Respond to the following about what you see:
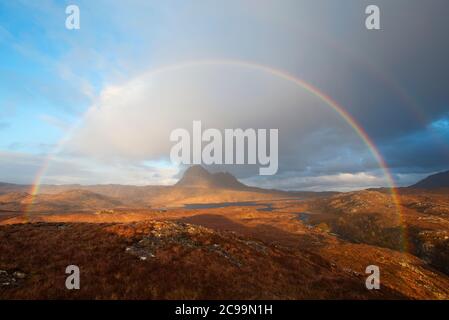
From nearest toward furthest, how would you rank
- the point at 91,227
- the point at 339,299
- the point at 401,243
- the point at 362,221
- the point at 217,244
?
the point at 339,299
the point at 217,244
the point at 91,227
the point at 401,243
the point at 362,221

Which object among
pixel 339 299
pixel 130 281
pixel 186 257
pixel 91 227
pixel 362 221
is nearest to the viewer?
pixel 130 281

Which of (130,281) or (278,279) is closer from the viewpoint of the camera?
(130,281)

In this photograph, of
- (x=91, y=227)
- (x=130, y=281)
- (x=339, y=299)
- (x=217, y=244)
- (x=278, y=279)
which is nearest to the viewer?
(x=130, y=281)

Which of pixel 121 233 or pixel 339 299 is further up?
pixel 121 233

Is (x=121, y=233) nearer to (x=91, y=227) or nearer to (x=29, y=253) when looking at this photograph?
(x=91, y=227)

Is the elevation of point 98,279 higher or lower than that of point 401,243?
higher

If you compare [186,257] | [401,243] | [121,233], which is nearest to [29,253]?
[121,233]
